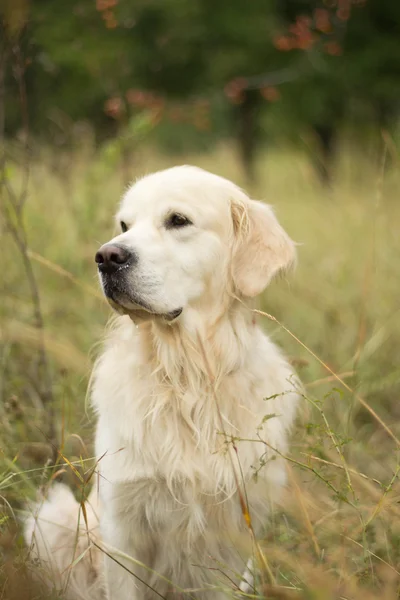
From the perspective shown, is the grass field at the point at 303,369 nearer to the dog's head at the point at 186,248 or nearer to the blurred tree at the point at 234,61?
the dog's head at the point at 186,248

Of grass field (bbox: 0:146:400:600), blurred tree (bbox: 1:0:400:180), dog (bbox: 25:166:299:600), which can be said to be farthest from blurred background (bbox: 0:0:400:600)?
blurred tree (bbox: 1:0:400:180)

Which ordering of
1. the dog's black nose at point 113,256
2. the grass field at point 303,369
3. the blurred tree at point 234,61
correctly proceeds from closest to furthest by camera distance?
the grass field at point 303,369 → the dog's black nose at point 113,256 → the blurred tree at point 234,61

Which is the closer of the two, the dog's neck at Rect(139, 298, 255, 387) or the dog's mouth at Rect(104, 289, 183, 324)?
the dog's mouth at Rect(104, 289, 183, 324)

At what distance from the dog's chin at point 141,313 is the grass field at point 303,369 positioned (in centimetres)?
28

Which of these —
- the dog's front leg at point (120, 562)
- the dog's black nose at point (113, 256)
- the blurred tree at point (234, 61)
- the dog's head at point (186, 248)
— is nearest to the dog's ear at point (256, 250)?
the dog's head at point (186, 248)

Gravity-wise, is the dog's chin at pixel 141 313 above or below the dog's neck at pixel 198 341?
above

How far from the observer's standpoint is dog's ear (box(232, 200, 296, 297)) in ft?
6.66

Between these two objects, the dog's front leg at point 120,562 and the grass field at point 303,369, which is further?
the dog's front leg at point 120,562

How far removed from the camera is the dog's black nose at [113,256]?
1.88 meters

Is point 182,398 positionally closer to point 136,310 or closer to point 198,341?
point 198,341

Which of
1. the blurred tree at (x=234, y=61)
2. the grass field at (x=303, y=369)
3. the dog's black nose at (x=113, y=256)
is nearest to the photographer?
the grass field at (x=303, y=369)

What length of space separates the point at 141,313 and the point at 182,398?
293 mm

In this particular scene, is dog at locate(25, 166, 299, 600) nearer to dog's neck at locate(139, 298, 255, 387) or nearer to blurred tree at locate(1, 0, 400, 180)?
dog's neck at locate(139, 298, 255, 387)

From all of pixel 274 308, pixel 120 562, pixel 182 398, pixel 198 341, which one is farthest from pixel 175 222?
pixel 274 308
